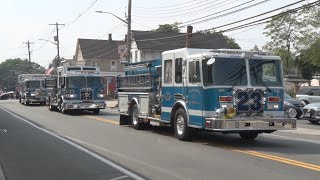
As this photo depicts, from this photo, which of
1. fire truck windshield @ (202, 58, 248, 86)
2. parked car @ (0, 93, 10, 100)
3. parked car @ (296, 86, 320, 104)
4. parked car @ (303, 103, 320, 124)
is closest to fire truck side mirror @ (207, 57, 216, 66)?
fire truck windshield @ (202, 58, 248, 86)

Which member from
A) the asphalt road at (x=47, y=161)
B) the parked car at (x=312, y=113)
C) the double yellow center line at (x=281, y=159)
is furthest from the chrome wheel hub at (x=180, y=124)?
the parked car at (x=312, y=113)

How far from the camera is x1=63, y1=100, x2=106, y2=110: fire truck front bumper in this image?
Result: 31.6 meters

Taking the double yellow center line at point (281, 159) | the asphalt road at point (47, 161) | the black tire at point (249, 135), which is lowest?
the asphalt road at point (47, 161)

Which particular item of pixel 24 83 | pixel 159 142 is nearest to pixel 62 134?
pixel 159 142

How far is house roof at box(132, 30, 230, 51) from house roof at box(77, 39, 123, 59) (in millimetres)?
8980

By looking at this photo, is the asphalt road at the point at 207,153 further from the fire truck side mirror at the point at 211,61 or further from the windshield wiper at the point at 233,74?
the fire truck side mirror at the point at 211,61

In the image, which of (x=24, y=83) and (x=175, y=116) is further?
(x=24, y=83)

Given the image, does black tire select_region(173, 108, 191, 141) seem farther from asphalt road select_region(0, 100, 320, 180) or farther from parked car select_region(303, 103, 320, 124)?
parked car select_region(303, 103, 320, 124)

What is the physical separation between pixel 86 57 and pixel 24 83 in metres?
32.3

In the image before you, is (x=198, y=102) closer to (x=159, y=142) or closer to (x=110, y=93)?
(x=159, y=142)

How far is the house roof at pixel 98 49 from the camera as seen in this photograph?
272 ft

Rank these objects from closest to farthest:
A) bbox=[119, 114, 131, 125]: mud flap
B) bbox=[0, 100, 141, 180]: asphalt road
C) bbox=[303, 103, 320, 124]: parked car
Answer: bbox=[0, 100, 141, 180]: asphalt road < bbox=[119, 114, 131, 125]: mud flap < bbox=[303, 103, 320, 124]: parked car

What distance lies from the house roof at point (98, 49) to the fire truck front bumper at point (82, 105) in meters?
51.2

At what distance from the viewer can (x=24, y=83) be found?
1993 inches
